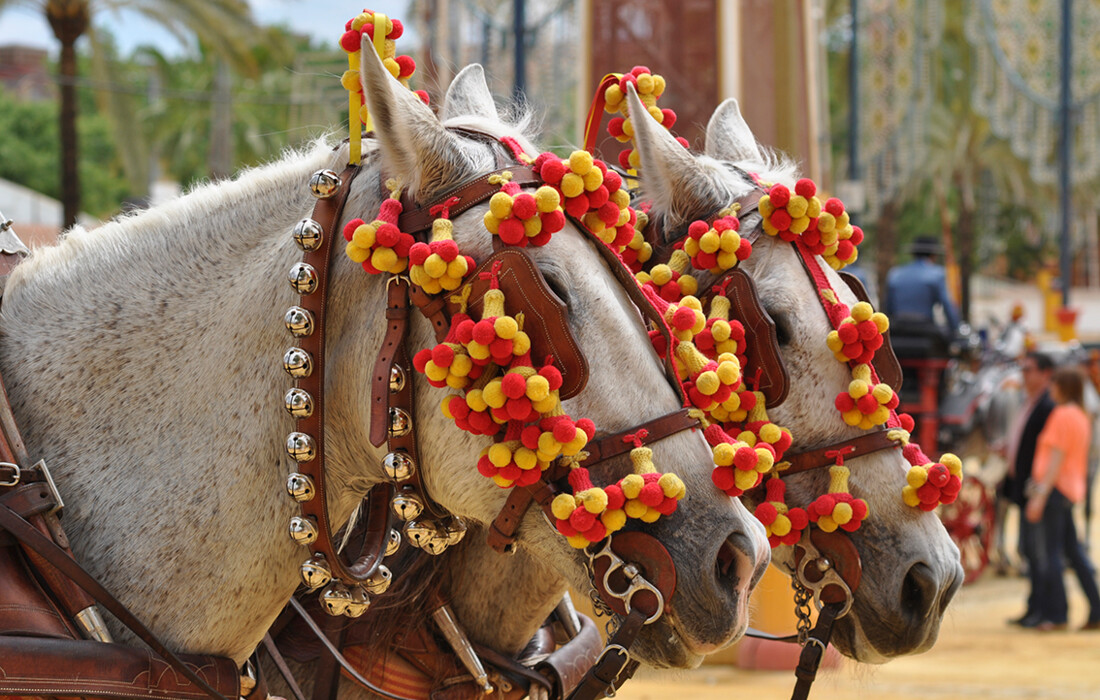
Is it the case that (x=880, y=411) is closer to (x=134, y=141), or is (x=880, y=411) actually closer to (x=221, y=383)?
(x=221, y=383)

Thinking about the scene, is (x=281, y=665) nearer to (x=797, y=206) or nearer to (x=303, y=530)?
(x=303, y=530)

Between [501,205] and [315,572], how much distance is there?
723mm

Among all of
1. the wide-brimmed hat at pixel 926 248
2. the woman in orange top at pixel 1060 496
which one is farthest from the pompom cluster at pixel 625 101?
the wide-brimmed hat at pixel 926 248

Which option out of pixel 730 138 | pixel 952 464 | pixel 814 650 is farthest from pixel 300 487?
pixel 730 138

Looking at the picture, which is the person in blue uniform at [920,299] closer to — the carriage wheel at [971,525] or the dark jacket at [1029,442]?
the dark jacket at [1029,442]

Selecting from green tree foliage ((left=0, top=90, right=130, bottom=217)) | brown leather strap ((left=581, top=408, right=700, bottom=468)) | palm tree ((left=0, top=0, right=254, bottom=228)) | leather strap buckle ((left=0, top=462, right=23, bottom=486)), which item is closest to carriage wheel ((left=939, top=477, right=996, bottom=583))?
brown leather strap ((left=581, top=408, right=700, bottom=468))

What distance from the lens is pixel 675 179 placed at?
9.87ft

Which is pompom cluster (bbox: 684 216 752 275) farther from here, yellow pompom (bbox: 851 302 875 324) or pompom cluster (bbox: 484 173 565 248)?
pompom cluster (bbox: 484 173 565 248)

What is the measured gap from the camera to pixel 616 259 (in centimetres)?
205

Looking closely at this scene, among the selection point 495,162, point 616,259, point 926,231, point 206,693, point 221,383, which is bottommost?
point 926,231

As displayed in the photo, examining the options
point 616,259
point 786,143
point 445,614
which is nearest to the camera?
point 616,259

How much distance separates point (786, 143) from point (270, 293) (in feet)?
16.7

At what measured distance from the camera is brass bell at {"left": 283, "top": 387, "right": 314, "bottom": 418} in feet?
6.40

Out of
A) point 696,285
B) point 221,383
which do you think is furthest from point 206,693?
point 696,285
